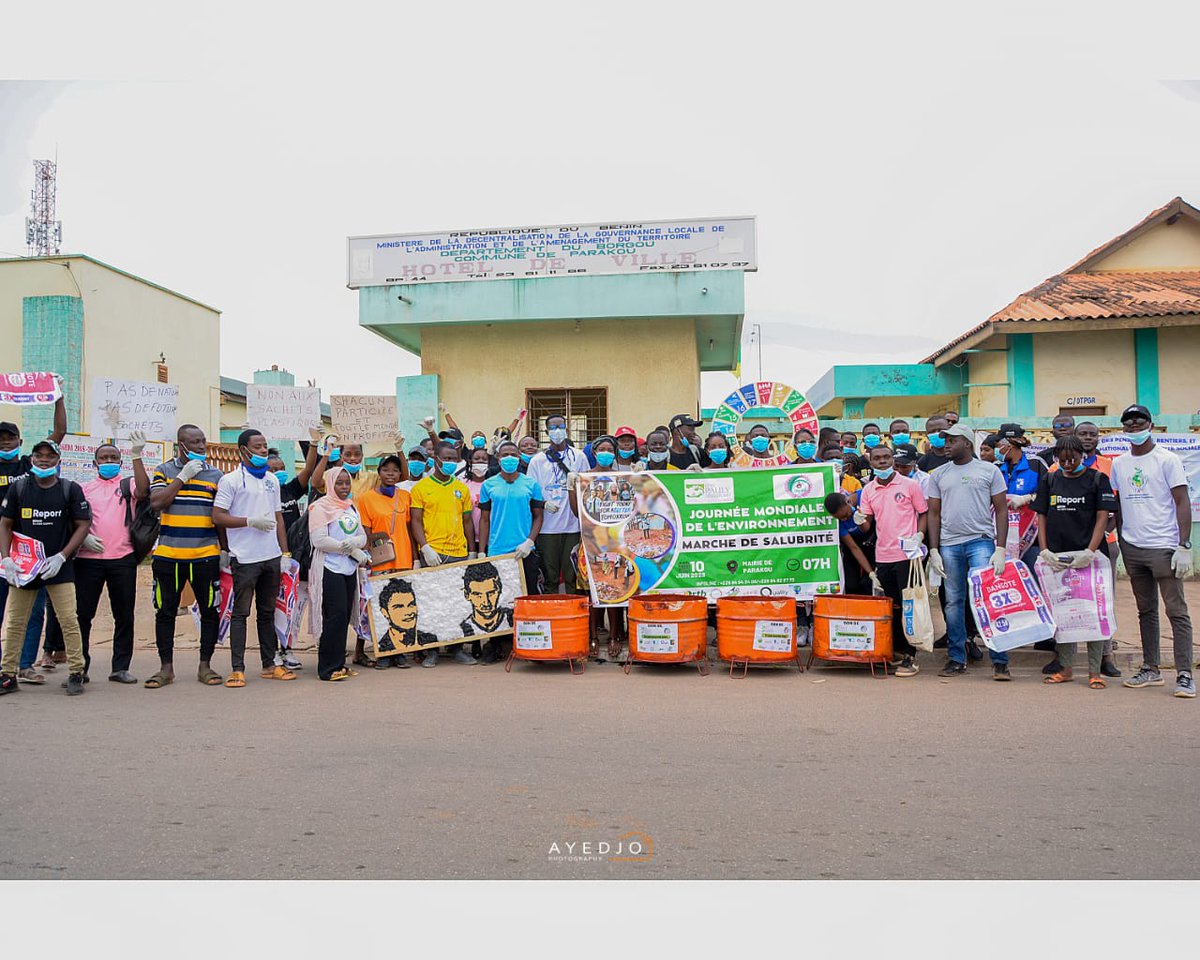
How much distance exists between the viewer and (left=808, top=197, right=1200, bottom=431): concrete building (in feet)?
52.9

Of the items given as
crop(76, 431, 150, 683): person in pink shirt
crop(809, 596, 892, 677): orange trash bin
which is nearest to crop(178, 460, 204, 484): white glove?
crop(76, 431, 150, 683): person in pink shirt

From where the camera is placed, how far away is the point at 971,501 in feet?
25.4

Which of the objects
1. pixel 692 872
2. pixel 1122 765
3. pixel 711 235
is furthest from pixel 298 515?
pixel 711 235

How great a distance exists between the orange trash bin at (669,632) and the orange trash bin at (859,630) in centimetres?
110

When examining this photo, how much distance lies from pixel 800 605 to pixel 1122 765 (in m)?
4.25

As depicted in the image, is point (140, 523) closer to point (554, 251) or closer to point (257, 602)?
point (257, 602)

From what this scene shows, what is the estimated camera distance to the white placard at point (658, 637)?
7797 mm

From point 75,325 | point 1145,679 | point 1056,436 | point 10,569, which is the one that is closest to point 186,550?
point 10,569

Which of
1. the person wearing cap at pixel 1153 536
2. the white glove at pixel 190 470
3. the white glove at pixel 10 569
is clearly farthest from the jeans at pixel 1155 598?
the white glove at pixel 10 569

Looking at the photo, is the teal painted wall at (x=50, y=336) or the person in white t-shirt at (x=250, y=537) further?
the teal painted wall at (x=50, y=336)

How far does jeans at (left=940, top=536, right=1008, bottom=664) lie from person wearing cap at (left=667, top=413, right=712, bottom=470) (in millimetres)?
2584

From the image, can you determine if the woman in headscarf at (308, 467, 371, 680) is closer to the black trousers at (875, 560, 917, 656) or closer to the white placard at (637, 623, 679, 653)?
the white placard at (637, 623, 679, 653)

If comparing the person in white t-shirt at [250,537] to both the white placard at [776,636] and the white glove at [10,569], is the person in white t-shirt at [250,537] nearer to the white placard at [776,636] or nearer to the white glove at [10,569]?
the white glove at [10,569]

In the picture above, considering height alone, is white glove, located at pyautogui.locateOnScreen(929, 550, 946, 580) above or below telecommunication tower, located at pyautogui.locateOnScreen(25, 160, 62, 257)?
below
